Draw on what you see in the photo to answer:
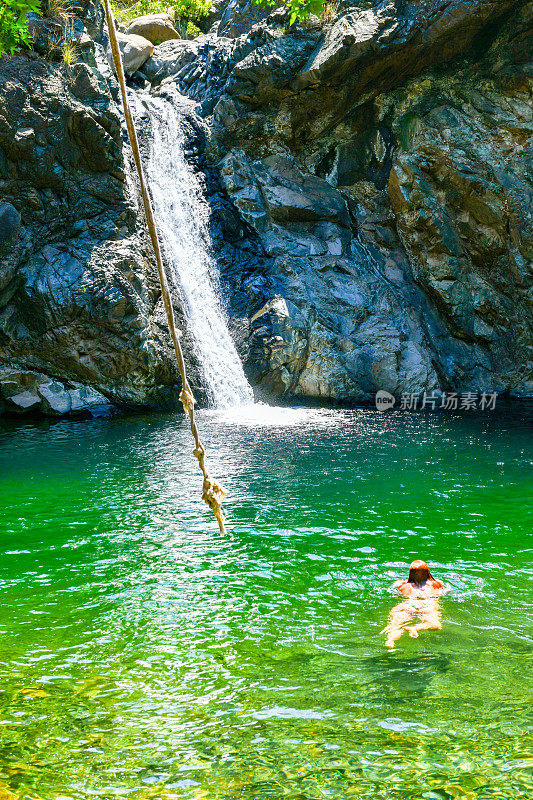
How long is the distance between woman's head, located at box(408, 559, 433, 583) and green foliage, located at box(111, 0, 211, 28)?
99.5 feet

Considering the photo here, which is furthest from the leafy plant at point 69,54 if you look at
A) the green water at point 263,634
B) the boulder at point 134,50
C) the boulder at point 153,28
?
the green water at point 263,634

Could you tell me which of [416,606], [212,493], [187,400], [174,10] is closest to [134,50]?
[174,10]

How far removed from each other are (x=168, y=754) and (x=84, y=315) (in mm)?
16674

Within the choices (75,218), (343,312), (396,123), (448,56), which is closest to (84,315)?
(75,218)

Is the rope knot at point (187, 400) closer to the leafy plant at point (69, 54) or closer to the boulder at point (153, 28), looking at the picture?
the leafy plant at point (69, 54)

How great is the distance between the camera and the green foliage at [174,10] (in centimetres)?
→ 2979

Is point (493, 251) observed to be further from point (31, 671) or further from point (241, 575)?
point (31, 671)

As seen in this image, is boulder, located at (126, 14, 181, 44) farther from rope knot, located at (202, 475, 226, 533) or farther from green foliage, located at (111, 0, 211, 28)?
rope knot, located at (202, 475, 226, 533)

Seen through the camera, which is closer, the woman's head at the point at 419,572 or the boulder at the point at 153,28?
the woman's head at the point at 419,572

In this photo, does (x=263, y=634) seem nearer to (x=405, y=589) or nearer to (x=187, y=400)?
(x=405, y=589)

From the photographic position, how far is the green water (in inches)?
155

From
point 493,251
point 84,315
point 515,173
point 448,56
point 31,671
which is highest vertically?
point 448,56

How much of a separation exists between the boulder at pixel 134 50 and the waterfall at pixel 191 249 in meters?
3.08

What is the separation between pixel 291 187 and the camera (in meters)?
23.7
